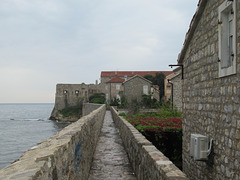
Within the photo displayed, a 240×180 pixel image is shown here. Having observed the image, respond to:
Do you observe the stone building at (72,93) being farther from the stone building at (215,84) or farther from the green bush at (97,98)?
the stone building at (215,84)

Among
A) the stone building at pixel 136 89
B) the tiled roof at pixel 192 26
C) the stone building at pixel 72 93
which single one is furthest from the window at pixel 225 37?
the stone building at pixel 72 93

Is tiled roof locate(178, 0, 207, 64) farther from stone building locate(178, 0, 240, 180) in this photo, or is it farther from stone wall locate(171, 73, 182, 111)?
stone wall locate(171, 73, 182, 111)

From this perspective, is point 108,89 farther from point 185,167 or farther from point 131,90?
point 185,167

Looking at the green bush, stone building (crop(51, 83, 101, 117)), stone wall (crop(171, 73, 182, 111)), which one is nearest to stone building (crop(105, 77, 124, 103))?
the green bush

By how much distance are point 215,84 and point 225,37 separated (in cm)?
94

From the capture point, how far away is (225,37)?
483 cm

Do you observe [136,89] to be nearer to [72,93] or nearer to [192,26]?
[72,93]

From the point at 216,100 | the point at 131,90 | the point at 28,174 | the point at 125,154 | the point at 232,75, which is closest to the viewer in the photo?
the point at 28,174

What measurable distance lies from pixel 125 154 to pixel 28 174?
652 centimetres

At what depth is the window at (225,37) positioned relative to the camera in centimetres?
464

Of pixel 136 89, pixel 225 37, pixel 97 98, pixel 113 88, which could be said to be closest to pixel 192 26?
pixel 225 37

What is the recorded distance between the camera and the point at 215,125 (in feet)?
16.9

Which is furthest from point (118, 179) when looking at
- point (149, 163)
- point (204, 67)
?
point (204, 67)

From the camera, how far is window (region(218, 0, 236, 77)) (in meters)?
4.64
